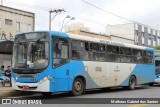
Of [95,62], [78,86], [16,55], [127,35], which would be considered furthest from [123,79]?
[127,35]

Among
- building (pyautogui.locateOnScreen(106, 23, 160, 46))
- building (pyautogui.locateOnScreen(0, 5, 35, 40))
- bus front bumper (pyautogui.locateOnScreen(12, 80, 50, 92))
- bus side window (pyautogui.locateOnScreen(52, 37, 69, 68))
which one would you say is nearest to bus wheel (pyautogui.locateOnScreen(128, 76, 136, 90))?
bus side window (pyautogui.locateOnScreen(52, 37, 69, 68))

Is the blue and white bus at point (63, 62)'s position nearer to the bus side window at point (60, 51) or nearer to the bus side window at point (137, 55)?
the bus side window at point (60, 51)

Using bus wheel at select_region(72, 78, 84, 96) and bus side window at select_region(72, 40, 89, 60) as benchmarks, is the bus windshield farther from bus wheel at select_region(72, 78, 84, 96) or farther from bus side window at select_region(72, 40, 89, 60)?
bus wheel at select_region(72, 78, 84, 96)

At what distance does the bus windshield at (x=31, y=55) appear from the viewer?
49.8 ft

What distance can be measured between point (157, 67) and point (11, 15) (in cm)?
1507

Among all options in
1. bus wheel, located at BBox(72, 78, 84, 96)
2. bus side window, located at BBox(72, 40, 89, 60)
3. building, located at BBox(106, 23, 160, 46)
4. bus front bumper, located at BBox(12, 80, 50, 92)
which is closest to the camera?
bus front bumper, located at BBox(12, 80, 50, 92)

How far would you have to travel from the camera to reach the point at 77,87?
17.0 m

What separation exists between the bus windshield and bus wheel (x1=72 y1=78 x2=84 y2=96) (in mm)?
2325

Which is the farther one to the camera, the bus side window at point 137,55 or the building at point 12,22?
the building at point 12,22

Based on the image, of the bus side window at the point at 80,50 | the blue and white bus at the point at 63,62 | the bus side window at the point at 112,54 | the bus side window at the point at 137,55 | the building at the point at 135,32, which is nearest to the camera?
the blue and white bus at the point at 63,62

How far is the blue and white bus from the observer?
15156 mm

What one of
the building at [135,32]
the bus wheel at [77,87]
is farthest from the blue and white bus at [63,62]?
the building at [135,32]

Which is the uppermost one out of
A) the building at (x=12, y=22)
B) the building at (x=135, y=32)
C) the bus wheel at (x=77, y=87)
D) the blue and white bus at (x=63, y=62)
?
the building at (x=135, y=32)

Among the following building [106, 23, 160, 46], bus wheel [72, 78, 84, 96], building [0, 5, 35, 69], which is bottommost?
bus wheel [72, 78, 84, 96]
